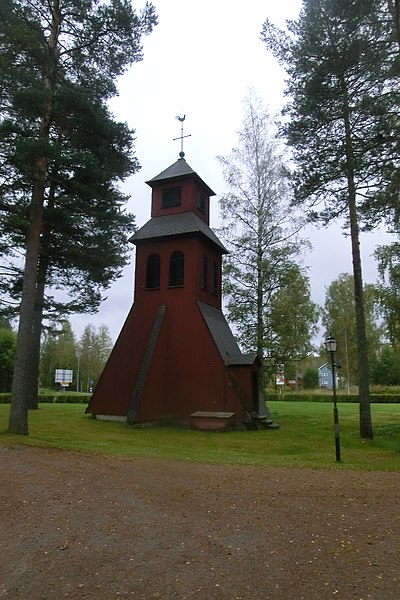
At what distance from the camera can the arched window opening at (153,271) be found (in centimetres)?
1877

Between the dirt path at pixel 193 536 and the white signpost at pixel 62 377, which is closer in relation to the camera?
the dirt path at pixel 193 536

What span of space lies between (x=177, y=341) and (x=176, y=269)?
3171 mm

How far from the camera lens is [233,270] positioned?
20.8 m

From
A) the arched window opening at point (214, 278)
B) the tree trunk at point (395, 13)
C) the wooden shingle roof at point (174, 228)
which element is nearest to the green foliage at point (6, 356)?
the wooden shingle roof at point (174, 228)

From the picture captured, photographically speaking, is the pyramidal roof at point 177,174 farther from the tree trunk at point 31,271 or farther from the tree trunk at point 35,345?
the tree trunk at point 31,271

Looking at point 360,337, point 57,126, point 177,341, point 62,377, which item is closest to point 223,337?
point 177,341

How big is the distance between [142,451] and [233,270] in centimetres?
1221

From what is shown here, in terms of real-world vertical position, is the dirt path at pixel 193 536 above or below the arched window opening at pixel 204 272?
below

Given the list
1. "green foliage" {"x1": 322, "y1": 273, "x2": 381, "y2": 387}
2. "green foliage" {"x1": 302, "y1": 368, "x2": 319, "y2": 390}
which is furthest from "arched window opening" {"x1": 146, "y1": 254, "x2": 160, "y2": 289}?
"green foliage" {"x1": 302, "y1": 368, "x2": 319, "y2": 390}

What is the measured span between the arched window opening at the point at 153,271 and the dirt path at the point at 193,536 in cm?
1185

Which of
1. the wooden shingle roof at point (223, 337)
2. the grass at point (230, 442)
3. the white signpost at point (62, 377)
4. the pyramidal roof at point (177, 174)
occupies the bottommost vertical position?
the grass at point (230, 442)

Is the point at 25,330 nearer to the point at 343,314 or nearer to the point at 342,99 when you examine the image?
the point at 342,99

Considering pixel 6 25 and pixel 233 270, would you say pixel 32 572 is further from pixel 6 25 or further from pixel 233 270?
pixel 233 270

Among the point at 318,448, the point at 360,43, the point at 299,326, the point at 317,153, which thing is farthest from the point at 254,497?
the point at 299,326
